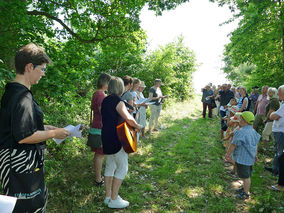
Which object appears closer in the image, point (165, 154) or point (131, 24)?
point (165, 154)

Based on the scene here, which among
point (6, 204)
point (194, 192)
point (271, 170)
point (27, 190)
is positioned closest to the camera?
point (6, 204)

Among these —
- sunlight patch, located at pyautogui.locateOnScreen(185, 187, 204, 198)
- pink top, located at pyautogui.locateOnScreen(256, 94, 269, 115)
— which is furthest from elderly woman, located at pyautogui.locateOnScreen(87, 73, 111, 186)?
pink top, located at pyautogui.locateOnScreen(256, 94, 269, 115)

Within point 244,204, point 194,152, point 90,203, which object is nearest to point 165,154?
point 194,152

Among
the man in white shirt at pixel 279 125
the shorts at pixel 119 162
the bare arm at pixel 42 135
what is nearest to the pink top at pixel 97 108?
the shorts at pixel 119 162

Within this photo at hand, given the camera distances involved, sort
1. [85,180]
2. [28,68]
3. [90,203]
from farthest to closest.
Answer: [85,180]
[90,203]
[28,68]

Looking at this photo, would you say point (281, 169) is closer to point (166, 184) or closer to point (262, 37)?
point (166, 184)

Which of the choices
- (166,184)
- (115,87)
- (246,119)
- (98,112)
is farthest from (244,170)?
(98,112)

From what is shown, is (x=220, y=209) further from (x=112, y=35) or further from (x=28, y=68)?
(x=112, y=35)

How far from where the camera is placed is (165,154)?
6.42 meters

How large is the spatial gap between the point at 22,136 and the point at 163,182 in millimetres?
3725

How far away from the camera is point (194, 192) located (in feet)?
13.9

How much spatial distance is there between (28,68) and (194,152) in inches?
236

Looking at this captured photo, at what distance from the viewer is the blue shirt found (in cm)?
381

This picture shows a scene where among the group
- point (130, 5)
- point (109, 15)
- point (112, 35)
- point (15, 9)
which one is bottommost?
point (15, 9)
